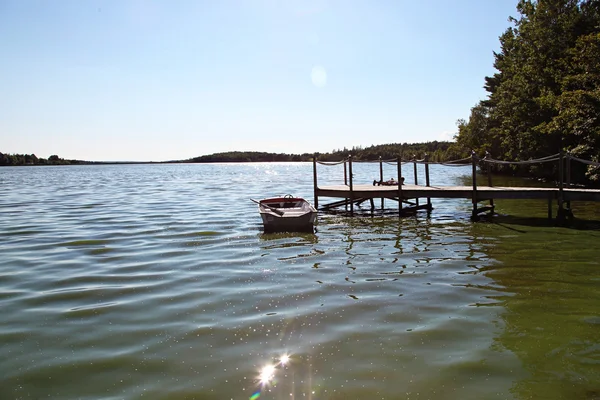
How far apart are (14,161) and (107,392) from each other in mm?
221447

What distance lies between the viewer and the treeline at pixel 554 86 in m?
24.0

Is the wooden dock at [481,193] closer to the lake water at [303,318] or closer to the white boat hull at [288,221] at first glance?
the lake water at [303,318]

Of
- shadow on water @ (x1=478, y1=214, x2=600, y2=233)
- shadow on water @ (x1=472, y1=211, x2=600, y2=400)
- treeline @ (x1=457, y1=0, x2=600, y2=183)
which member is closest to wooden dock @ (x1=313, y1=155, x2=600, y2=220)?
shadow on water @ (x1=478, y1=214, x2=600, y2=233)

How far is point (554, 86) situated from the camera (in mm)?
32656

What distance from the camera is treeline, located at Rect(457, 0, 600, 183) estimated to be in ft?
78.6

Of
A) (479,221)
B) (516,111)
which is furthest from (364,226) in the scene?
(516,111)

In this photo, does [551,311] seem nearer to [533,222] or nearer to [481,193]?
[533,222]

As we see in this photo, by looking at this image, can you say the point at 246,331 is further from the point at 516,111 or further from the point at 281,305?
the point at 516,111

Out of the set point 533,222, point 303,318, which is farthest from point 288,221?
point 533,222

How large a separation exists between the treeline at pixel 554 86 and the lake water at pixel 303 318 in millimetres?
13657

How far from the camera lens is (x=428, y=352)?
5598mm

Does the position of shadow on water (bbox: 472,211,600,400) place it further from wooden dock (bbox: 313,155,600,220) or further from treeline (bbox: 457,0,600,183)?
treeline (bbox: 457,0,600,183)

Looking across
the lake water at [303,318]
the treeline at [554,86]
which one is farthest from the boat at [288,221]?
the treeline at [554,86]

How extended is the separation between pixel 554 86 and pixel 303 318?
108 ft
